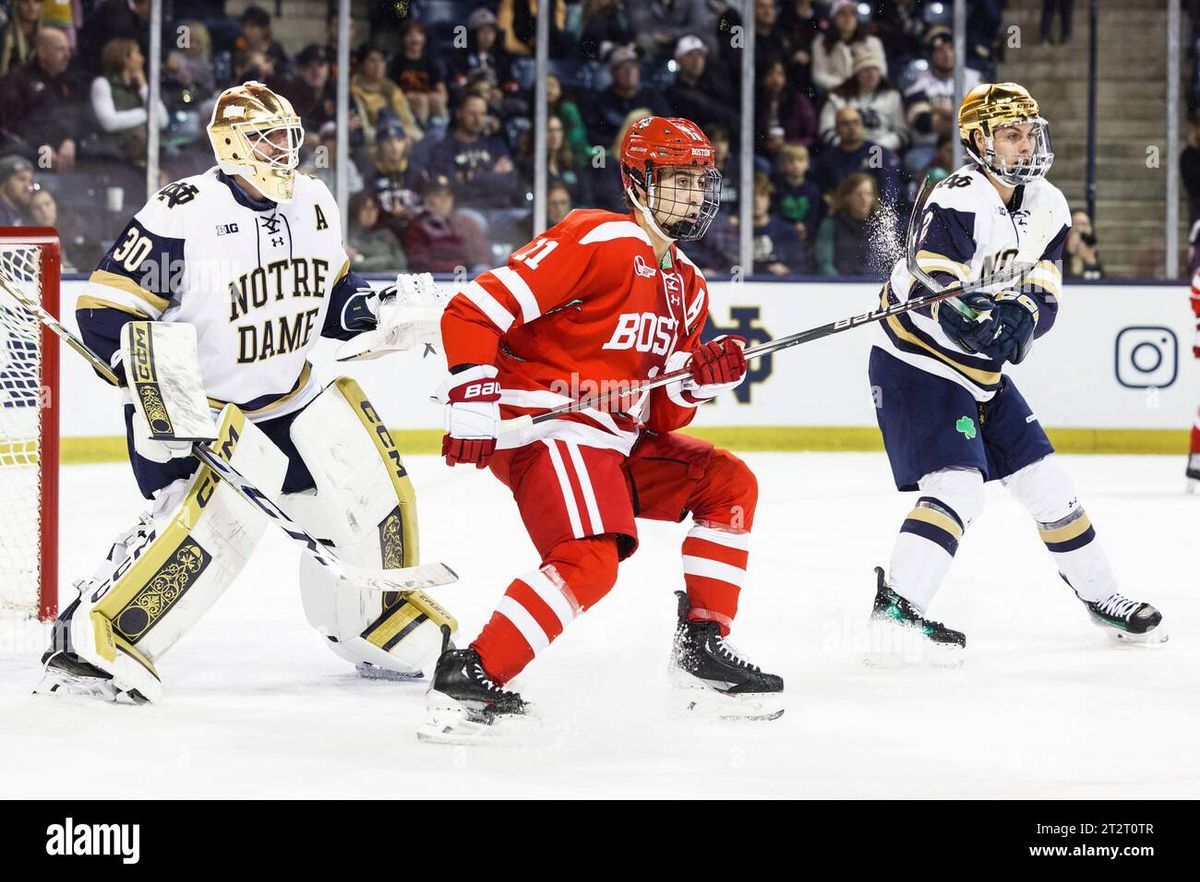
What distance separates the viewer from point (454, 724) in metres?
2.55

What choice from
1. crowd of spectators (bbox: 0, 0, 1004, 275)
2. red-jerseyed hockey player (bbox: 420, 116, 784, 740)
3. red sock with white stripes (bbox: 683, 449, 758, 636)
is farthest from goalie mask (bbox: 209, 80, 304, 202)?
crowd of spectators (bbox: 0, 0, 1004, 275)

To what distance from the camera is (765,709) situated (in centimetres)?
280

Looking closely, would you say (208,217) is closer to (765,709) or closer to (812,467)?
(765,709)

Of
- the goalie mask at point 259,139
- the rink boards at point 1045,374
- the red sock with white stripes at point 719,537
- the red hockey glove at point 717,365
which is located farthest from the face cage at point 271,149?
the rink boards at point 1045,374

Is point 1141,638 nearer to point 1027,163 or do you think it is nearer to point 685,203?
point 1027,163

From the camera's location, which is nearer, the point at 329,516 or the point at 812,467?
the point at 329,516

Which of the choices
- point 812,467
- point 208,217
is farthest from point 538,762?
point 812,467

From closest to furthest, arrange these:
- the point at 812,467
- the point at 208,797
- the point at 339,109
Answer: the point at 208,797 < the point at 812,467 < the point at 339,109

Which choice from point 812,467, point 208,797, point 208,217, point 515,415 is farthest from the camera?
point 812,467

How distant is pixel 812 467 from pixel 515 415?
13.9ft

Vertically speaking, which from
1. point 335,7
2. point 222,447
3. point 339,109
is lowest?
point 222,447

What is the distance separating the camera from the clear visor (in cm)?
274

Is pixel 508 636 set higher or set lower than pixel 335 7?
lower

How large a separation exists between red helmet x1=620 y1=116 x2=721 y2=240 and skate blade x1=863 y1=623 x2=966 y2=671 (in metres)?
0.99
